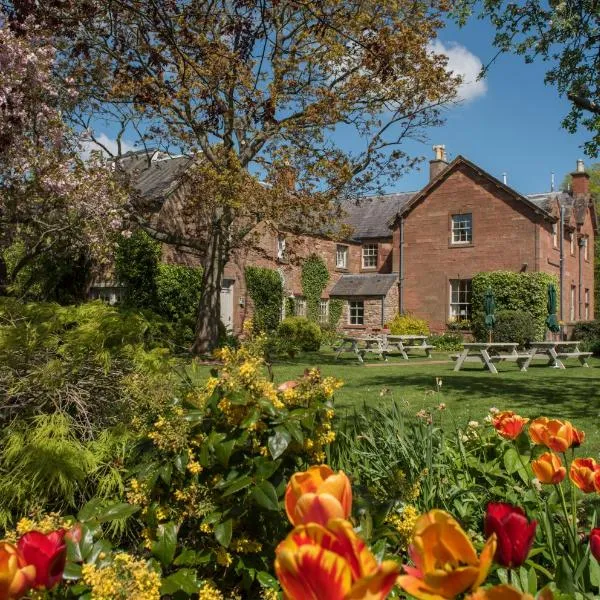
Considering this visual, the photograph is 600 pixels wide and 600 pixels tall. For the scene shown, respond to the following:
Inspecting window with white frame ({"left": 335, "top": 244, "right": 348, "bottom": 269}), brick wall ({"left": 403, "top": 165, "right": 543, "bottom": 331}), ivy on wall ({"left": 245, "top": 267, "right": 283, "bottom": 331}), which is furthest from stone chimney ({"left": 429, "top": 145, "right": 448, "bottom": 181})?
ivy on wall ({"left": 245, "top": 267, "right": 283, "bottom": 331})

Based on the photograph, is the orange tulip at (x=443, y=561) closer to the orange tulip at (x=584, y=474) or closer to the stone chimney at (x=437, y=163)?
the orange tulip at (x=584, y=474)

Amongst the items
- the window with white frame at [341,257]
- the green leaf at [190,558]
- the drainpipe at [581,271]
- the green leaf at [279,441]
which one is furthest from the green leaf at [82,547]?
the drainpipe at [581,271]

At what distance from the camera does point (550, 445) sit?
6.27 ft

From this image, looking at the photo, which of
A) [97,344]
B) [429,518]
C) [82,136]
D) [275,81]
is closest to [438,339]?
[275,81]

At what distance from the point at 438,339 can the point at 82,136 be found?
1799cm

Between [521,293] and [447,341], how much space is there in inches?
154

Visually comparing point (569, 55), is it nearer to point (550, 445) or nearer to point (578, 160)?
point (550, 445)

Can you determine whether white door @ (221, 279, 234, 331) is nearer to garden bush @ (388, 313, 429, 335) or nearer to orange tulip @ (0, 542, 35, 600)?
garden bush @ (388, 313, 429, 335)

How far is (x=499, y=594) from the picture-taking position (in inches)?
31.3

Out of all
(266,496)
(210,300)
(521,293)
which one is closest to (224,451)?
(266,496)

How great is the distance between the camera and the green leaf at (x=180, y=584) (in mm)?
2008

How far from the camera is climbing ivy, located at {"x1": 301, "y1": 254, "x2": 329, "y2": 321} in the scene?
3197 cm

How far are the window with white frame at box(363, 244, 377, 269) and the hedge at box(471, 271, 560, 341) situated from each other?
8.79 meters

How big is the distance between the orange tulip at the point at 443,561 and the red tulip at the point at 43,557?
676 mm
